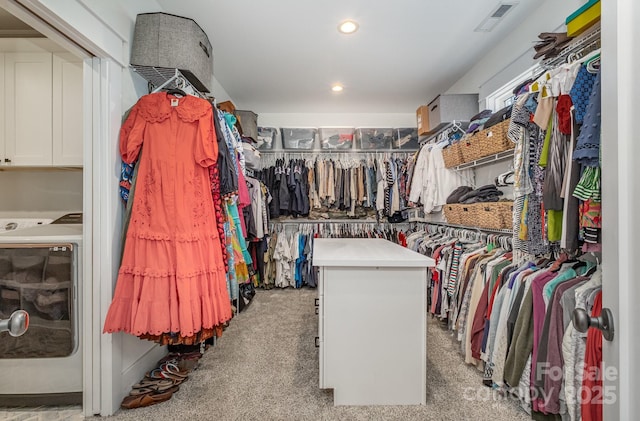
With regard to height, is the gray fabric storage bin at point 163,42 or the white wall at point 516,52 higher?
the white wall at point 516,52

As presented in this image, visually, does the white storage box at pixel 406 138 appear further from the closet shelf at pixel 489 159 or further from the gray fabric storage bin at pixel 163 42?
the gray fabric storage bin at pixel 163 42

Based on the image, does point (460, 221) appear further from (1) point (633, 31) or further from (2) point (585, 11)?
(1) point (633, 31)

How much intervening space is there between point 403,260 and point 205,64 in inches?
71.1

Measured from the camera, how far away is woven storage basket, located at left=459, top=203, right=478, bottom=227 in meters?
2.24

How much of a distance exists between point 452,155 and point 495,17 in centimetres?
110

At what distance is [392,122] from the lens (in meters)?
4.17

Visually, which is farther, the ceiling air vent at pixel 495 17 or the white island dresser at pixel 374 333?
the ceiling air vent at pixel 495 17

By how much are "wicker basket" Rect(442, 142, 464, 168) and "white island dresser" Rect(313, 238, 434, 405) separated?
1508 mm

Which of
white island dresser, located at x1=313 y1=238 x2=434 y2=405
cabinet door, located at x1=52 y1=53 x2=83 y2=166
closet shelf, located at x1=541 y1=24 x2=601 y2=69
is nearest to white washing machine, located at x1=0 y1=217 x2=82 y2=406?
cabinet door, located at x1=52 y1=53 x2=83 y2=166

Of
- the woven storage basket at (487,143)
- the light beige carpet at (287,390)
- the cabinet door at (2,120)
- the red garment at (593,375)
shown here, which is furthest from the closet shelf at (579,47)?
the cabinet door at (2,120)

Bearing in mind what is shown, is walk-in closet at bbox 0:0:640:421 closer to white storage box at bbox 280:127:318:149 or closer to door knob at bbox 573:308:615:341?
door knob at bbox 573:308:615:341

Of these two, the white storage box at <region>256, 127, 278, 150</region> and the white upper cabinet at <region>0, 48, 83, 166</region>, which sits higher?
the white storage box at <region>256, 127, 278, 150</region>

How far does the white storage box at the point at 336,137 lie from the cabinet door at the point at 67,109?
8.68ft

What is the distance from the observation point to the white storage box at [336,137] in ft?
12.8
